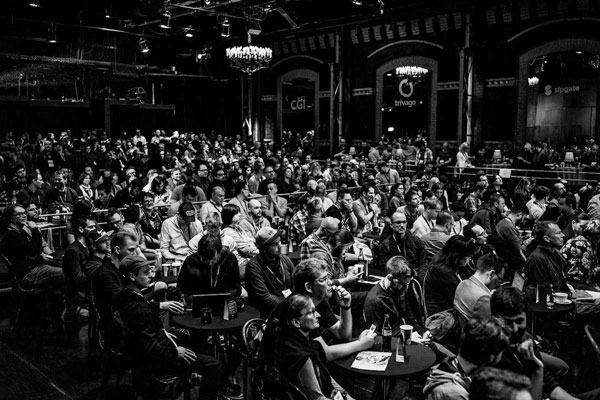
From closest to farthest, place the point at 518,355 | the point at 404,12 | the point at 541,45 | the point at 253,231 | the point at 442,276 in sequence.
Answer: the point at 518,355 → the point at 442,276 → the point at 253,231 → the point at 541,45 → the point at 404,12

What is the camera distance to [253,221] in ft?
22.6

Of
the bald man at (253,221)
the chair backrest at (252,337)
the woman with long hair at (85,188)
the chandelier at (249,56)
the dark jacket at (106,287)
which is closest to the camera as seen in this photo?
the chair backrest at (252,337)

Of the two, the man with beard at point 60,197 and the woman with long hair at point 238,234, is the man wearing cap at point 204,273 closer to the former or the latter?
the woman with long hair at point 238,234

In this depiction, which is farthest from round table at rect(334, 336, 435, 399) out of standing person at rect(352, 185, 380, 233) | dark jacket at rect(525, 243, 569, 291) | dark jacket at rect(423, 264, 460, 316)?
Result: standing person at rect(352, 185, 380, 233)

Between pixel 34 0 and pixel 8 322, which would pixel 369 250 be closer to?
pixel 8 322

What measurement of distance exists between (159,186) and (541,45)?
10.5m

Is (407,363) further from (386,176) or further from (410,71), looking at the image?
(410,71)

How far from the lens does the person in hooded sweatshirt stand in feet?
8.71

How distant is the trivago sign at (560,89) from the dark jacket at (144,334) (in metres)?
17.4

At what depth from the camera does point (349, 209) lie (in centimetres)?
750

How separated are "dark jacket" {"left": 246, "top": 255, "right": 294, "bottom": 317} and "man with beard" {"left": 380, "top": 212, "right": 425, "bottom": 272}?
179cm

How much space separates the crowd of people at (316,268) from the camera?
2934 millimetres

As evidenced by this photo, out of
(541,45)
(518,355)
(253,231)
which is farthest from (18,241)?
(541,45)

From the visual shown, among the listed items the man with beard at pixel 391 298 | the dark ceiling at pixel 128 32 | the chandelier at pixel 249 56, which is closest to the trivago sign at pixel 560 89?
the dark ceiling at pixel 128 32
